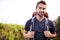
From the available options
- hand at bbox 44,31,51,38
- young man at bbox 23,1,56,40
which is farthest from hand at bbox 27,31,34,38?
hand at bbox 44,31,51,38

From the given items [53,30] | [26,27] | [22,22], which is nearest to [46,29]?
[53,30]

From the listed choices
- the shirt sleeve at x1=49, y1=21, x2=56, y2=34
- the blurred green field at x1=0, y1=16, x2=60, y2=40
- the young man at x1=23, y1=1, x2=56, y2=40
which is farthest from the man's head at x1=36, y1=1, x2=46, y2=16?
the blurred green field at x1=0, y1=16, x2=60, y2=40

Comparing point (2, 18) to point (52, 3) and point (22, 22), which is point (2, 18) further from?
point (52, 3)

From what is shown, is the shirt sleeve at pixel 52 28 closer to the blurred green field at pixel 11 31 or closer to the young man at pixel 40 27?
the young man at pixel 40 27

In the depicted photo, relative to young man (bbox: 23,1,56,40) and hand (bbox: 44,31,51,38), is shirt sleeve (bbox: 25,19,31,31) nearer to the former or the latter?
young man (bbox: 23,1,56,40)

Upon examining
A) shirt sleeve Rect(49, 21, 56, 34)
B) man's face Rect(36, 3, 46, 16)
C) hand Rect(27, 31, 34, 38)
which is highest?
man's face Rect(36, 3, 46, 16)

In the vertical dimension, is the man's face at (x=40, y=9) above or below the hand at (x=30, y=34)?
above

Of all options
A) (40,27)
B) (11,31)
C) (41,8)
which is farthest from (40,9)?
(11,31)

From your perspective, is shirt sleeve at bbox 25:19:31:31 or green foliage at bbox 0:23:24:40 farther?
green foliage at bbox 0:23:24:40

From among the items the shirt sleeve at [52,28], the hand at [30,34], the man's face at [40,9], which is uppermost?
the man's face at [40,9]

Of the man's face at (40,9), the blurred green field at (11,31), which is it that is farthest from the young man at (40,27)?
the blurred green field at (11,31)

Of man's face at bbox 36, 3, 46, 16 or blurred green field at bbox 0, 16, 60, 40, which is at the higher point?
man's face at bbox 36, 3, 46, 16

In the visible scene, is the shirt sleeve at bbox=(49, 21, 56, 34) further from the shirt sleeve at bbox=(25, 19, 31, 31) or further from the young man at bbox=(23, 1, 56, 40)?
the shirt sleeve at bbox=(25, 19, 31, 31)

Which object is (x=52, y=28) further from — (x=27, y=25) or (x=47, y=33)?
(x=27, y=25)
